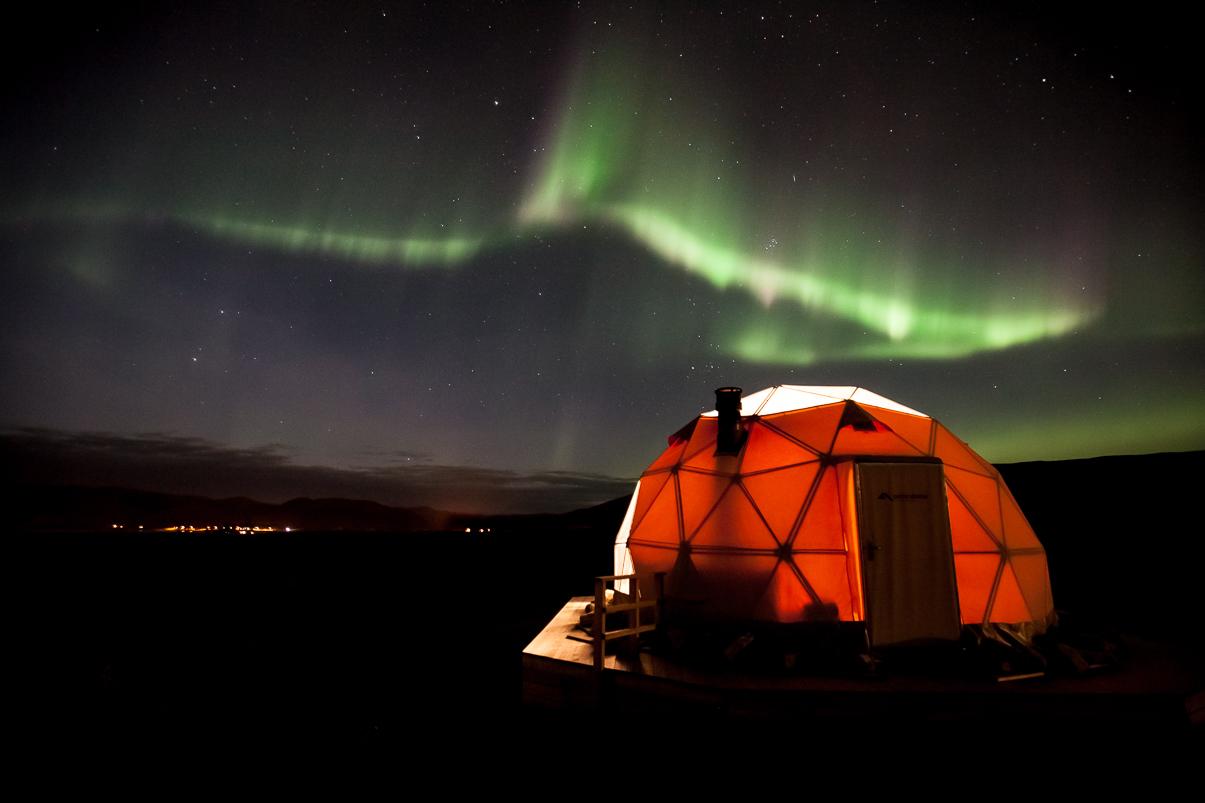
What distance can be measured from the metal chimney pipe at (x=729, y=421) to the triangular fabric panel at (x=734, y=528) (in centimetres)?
59

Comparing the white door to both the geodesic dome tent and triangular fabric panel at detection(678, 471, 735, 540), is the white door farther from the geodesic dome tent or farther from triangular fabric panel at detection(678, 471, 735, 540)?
triangular fabric panel at detection(678, 471, 735, 540)

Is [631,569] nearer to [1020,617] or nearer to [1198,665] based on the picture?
[1020,617]

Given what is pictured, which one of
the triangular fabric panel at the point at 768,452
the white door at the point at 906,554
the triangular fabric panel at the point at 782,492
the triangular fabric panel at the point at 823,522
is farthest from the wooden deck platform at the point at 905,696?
the triangular fabric panel at the point at 768,452

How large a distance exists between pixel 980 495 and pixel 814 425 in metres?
2.15

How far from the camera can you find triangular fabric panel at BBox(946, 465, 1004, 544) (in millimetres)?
7133

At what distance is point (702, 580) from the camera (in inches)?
277

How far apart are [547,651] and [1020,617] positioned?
5406 mm

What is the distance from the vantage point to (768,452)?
7547 mm

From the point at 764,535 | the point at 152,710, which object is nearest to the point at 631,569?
the point at 764,535

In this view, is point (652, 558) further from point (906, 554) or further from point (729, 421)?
point (906, 554)

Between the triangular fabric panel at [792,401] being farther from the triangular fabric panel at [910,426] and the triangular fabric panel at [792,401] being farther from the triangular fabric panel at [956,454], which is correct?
the triangular fabric panel at [956,454]

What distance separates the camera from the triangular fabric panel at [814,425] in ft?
24.2

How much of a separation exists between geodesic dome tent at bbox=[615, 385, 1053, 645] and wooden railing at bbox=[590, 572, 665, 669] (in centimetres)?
18

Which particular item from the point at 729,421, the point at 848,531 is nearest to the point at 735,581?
the point at 848,531
